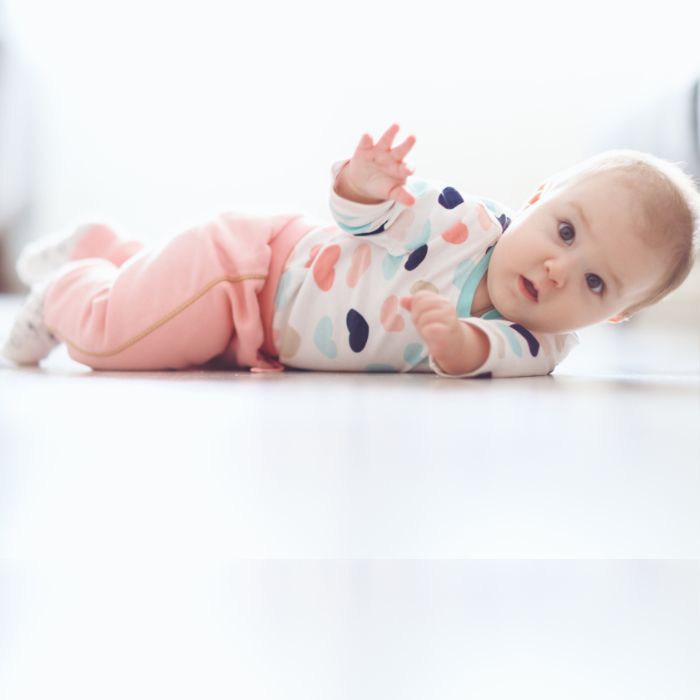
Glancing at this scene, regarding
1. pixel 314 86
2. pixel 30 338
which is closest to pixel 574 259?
pixel 30 338

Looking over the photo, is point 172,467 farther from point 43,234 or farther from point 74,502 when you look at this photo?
point 43,234

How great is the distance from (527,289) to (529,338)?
0.21ft

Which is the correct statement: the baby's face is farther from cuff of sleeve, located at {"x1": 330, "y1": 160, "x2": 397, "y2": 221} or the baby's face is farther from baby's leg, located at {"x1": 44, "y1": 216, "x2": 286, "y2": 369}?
baby's leg, located at {"x1": 44, "y1": 216, "x2": 286, "y2": 369}

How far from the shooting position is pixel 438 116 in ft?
10.0

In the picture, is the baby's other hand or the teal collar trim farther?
the teal collar trim

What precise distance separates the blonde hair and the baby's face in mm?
12

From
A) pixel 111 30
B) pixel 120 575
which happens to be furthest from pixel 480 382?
pixel 111 30

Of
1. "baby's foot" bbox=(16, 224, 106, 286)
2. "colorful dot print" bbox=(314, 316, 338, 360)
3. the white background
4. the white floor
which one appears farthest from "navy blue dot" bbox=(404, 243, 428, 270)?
the white background

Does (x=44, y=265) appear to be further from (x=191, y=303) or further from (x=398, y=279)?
(x=398, y=279)

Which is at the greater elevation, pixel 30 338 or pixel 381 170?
pixel 381 170

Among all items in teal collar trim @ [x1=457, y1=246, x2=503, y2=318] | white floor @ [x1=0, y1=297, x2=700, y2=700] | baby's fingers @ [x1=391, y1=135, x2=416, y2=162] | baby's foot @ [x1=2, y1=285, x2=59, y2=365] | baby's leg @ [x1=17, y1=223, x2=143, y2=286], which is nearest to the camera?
white floor @ [x1=0, y1=297, x2=700, y2=700]

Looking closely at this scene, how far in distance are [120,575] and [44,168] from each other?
3.17 meters

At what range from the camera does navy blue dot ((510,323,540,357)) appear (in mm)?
1108

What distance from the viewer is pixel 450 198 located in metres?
1.15
